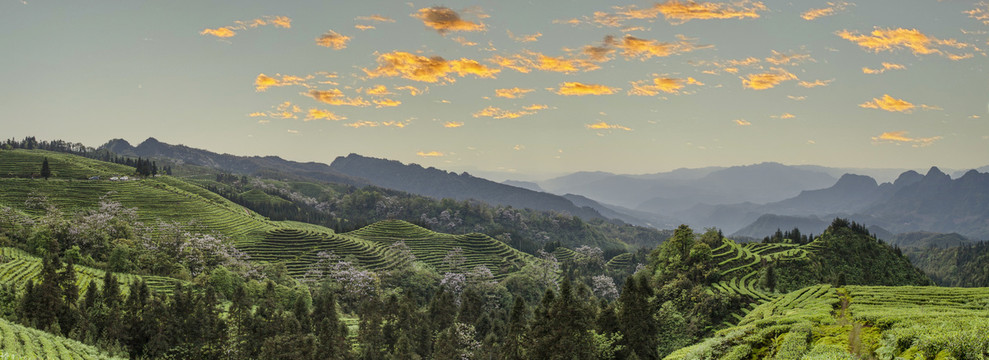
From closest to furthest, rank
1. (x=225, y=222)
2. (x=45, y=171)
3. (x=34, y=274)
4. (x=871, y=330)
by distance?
(x=871, y=330) → (x=34, y=274) → (x=45, y=171) → (x=225, y=222)

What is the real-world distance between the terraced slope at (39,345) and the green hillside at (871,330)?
48.6 metres

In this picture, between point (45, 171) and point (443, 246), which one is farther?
point (443, 246)

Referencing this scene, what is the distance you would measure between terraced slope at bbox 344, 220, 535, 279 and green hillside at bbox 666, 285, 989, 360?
12694 centimetres

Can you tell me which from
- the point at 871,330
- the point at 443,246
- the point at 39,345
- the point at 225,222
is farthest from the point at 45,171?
the point at 871,330

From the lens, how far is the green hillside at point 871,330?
64.6ft

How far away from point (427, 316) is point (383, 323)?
324 inches

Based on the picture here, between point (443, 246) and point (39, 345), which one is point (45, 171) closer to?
point (443, 246)

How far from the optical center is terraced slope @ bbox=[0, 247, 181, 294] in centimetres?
7162

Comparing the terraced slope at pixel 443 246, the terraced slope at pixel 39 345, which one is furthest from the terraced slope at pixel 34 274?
the terraced slope at pixel 443 246

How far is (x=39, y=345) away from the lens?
38.9m

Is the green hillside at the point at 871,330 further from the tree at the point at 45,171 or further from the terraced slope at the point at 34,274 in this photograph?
the tree at the point at 45,171

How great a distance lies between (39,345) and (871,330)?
63.5m

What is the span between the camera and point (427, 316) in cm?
8469

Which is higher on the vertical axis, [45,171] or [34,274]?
[45,171]
